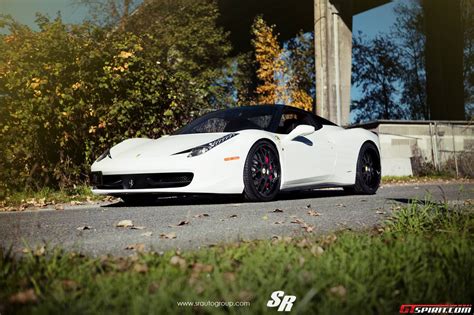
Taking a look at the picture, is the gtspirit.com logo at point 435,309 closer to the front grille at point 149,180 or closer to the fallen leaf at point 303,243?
the fallen leaf at point 303,243

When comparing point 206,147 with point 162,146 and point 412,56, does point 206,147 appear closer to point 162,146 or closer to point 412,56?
point 162,146

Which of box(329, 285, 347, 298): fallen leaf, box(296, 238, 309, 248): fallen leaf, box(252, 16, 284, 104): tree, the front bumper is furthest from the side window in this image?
box(252, 16, 284, 104): tree

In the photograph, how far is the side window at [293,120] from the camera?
6.90 m

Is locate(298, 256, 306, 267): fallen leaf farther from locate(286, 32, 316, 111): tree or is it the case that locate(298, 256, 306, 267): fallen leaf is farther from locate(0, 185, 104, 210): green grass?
locate(286, 32, 316, 111): tree

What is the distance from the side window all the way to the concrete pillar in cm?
1087

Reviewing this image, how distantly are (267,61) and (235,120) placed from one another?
77.3ft

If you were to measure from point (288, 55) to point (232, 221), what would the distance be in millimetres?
26816

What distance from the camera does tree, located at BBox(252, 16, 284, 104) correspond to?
28953 mm

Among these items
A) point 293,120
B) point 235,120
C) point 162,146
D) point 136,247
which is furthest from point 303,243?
point 293,120

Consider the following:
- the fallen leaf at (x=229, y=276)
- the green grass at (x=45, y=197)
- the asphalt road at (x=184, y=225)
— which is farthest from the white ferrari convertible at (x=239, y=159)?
the fallen leaf at (x=229, y=276)

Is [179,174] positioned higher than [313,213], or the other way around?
[179,174]

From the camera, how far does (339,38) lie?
1808cm

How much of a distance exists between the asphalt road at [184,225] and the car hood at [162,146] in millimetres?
641

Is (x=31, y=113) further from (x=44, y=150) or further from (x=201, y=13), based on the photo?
(x=201, y=13)
